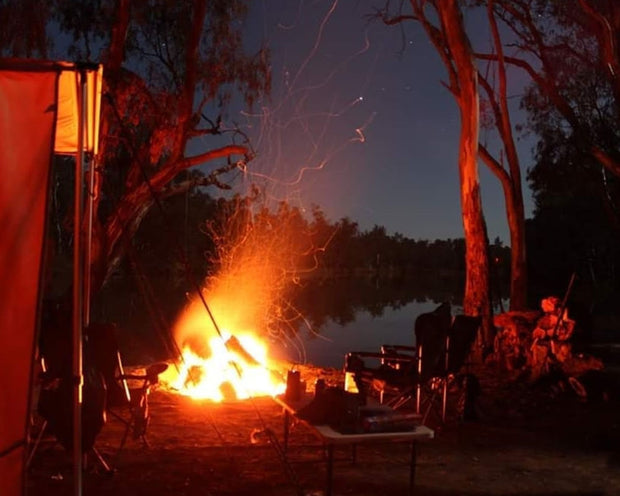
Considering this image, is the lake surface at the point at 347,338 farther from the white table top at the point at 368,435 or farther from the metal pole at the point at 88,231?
the white table top at the point at 368,435

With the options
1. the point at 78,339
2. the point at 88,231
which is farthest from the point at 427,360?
the point at 78,339

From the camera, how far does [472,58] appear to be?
8.98 m

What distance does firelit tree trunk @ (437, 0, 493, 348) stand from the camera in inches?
352

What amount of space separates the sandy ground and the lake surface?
18.0 feet

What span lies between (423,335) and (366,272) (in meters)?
36.1

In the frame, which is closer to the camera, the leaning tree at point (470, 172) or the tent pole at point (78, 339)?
the tent pole at point (78, 339)

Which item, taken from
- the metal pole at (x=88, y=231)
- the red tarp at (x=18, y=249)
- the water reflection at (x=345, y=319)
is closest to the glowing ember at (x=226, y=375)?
the metal pole at (x=88, y=231)

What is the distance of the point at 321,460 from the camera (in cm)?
444

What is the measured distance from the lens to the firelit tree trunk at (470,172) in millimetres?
8953

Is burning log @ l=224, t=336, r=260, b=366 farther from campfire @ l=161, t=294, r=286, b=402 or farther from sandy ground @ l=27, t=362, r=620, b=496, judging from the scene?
sandy ground @ l=27, t=362, r=620, b=496

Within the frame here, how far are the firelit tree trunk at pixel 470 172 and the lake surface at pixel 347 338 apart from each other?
3.06 m

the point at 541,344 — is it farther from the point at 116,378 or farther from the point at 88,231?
the point at 88,231

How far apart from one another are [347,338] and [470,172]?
8.89 m

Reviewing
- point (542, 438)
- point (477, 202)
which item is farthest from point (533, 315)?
point (542, 438)
